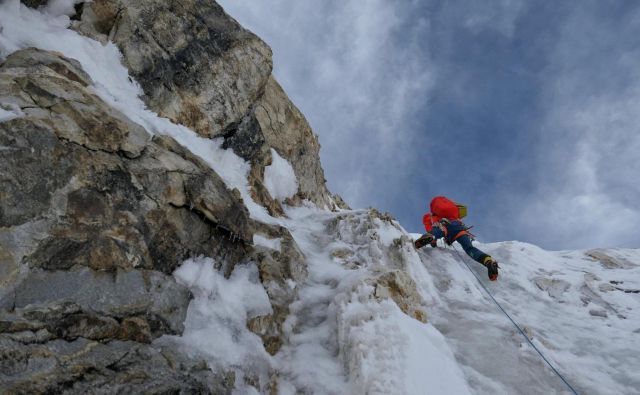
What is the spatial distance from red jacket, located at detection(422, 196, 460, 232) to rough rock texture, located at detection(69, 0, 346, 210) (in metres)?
4.56

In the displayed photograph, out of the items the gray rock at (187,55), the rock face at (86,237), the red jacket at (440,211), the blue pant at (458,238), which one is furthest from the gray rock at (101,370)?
the red jacket at (440,211)

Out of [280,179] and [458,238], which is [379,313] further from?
[280,179]

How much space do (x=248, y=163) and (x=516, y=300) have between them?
25.0ft

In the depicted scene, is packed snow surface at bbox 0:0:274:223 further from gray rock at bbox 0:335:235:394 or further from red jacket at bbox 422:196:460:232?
red jacket at bbox 422:196:460:232

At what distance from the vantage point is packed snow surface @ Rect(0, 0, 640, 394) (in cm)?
571

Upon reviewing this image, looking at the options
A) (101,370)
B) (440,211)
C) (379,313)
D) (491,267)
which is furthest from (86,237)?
(440,211)

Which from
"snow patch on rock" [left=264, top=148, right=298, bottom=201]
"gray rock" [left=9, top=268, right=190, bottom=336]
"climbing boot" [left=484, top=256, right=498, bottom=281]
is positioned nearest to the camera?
"gray rock" [left=9, top=268, right=190, bottom=336]

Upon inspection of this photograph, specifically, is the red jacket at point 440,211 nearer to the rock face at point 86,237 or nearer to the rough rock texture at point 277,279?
the rough rock texture at point 277,279

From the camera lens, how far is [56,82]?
602 cm

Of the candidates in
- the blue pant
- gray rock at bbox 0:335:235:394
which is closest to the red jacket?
Answer: the blue pant

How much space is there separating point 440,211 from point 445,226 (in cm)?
49

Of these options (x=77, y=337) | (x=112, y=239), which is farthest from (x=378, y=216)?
(x=77, y=337)

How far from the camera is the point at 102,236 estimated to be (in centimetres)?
508

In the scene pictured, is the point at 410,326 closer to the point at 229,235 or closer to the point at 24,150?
the point at 229,235
